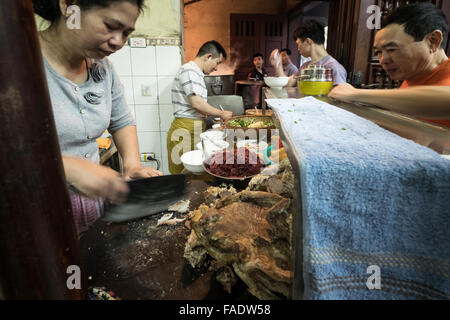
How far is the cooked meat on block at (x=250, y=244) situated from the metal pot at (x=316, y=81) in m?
1.36

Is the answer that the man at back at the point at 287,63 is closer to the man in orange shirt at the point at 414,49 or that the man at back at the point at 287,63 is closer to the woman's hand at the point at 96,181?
the man in orange shirt at the point at 414,49

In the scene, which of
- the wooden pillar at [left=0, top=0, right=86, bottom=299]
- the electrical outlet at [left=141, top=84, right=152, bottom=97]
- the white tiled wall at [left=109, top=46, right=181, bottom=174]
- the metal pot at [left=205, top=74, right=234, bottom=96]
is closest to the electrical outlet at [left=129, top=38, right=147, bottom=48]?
the white tiled wall at [left=109, top=46, right=181, bottom=174]

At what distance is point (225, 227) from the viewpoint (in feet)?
3.51

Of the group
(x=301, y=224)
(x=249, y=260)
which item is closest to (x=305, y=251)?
(x=301, y=224)

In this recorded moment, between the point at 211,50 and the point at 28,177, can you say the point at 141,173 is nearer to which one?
Result: the point at 28,177

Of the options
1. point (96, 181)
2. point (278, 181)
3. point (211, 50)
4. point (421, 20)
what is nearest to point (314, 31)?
point (211, 50)

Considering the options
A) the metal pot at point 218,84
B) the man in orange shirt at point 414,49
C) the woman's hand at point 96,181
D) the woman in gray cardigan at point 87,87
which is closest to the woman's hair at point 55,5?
the woman in gray cardigan at point 87,87

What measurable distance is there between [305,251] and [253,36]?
9.70m

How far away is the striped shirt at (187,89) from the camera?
152 inches

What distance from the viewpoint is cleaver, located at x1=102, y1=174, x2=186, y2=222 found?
99 cm

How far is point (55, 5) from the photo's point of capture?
4.10 feet

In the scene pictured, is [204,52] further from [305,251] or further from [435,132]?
[305,251]

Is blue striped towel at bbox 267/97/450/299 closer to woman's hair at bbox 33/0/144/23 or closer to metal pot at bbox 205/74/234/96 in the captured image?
woman's hair at bbox 33/0/144/23

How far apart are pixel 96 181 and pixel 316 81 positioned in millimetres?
1886
